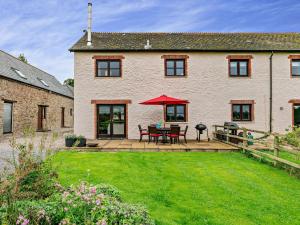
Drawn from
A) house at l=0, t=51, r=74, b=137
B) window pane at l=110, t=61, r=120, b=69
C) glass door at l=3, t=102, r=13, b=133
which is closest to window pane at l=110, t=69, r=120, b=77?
window pane at l=110, t=61, r=120, b=69

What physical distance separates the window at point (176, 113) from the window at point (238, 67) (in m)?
4.19

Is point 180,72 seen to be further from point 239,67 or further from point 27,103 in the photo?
point 27,103

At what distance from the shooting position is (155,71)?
53.1ft

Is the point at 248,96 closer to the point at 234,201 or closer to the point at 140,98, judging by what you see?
the point at 140,98

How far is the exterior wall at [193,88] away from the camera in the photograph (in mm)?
15938

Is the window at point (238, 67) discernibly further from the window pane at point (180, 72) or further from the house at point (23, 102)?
the house at point (23, 102)

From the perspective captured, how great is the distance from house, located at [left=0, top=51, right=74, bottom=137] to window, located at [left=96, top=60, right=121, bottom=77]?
5.52 metres

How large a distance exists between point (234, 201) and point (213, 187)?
104 cm

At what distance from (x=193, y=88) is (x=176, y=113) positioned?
205cm

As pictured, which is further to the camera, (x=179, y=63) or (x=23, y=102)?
(x=23, y=102)

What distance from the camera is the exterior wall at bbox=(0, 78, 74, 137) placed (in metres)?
16.9

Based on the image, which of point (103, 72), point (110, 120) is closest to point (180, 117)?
point (110, 120)

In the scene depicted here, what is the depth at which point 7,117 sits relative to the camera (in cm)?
1709

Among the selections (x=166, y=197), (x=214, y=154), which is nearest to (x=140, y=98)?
(x=214, y=154)
